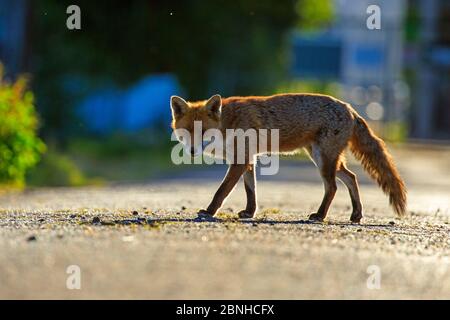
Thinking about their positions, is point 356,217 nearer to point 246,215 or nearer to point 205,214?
point 246,215

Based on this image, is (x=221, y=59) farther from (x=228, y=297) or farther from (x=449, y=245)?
(x=228, y=297)

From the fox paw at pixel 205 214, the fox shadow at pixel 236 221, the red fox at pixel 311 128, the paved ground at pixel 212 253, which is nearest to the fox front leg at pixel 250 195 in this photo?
the red fox at pixel 311 128

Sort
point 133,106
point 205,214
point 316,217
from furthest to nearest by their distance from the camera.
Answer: point 133,106 → point 316,217 → point 205,214

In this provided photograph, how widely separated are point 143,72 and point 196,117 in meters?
21.6

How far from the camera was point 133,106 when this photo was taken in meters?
35.3

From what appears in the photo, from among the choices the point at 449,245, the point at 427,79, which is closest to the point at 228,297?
the point at 449,245

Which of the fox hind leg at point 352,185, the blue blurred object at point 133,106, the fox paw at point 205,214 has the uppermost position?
the fox hind leg at point 352,185

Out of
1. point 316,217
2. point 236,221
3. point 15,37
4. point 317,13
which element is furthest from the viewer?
point 317,13

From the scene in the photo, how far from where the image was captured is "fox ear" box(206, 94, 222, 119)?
419 inches

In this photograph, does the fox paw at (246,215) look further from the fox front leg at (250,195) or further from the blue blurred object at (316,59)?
the blue blurred object at (316,59)

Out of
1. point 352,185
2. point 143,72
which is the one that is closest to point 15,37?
point 143,72

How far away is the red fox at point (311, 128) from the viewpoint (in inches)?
419

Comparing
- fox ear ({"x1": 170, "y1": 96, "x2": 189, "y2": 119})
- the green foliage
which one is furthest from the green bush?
the green foliage

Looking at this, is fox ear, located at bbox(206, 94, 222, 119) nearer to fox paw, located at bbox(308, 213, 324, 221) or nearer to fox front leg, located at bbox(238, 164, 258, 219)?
fox front leg, located at bbox(238, 164, 258, 219)
